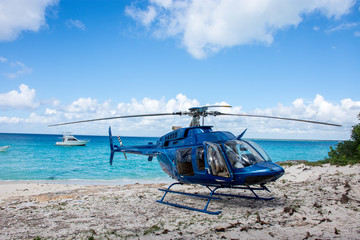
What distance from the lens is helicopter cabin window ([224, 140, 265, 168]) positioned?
5898 millimetres

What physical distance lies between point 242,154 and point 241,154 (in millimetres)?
28

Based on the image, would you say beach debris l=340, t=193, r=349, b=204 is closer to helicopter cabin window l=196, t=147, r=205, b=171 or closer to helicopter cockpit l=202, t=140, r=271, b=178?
helicopter cockpit l=202, t=140, r=271, b=178

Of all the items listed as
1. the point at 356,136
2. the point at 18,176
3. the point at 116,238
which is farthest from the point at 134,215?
the point at 18,176

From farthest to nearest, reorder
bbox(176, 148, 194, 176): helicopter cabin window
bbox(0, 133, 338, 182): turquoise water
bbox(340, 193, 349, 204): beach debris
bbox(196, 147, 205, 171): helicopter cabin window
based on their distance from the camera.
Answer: bbox(0, 133, 338, 182): turquoise water < bbox(176, 148, 194, 176): helicopter cabin window < bbox(196, 147, 205, 171): helicopter cabin window < bbox(340, 193, 349, 204): beach debris

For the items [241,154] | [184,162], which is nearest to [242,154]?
[241,154]

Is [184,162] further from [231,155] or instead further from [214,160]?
[231,155]

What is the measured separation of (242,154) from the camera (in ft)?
19.9

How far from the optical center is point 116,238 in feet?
14.9

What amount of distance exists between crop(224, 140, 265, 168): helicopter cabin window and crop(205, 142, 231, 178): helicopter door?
189 mm

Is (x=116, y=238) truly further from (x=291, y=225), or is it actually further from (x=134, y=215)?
(x=291, y=225)

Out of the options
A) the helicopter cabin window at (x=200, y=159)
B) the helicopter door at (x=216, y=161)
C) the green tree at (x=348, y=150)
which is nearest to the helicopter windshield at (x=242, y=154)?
the helicopter door at (x=216, y=161)

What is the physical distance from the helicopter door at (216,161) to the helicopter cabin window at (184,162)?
80 centimetres

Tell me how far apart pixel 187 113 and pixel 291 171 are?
774 centimetres

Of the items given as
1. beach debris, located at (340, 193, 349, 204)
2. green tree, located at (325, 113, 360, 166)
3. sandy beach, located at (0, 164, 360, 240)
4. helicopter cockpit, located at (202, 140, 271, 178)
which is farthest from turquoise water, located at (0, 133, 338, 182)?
beach debris, located at (340, 193, 349, 204)
